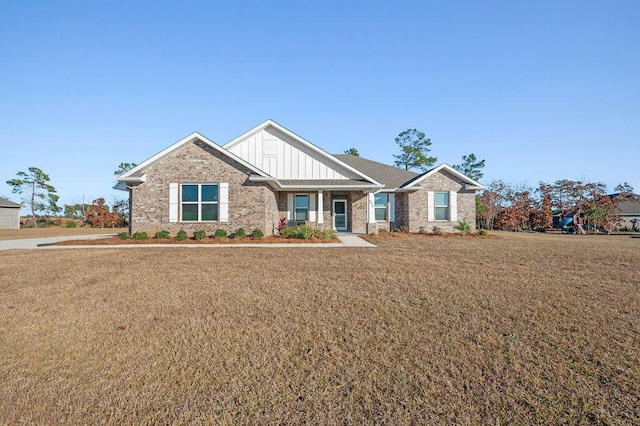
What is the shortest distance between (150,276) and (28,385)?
15.5 feet

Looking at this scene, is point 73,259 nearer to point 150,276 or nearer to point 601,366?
point 150,276

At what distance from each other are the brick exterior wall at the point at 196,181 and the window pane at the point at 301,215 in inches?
151

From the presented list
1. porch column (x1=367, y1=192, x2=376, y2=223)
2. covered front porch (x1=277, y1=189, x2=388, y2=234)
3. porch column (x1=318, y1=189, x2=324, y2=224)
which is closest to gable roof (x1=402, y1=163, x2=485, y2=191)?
porch column (x1=367, y1=192, x2=376, y2=223)

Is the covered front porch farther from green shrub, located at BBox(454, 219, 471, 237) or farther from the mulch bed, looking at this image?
green shrub, located at BBox(454, 219, 471, 237)

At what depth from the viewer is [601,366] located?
3.29 m

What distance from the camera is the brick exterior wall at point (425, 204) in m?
19.8

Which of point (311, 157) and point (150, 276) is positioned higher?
point (311, 157)

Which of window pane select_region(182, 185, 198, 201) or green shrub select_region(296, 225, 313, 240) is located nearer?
green shrub select_region(296, 225, 313, 240)

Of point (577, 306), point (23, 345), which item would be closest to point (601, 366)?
point (577, 306)

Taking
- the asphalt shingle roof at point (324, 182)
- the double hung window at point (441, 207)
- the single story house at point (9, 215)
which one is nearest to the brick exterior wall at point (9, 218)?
the single story house at point (9, 215)

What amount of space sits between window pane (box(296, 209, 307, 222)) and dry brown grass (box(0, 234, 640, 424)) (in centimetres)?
1165

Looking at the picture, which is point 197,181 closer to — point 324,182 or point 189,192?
point 189,192

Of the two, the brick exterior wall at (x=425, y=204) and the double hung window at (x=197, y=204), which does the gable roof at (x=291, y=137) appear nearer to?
the brick exterior wall at (x=425, y=204)

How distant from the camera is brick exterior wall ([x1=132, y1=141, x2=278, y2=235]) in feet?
50.4
